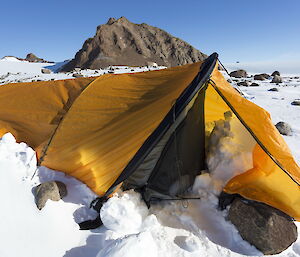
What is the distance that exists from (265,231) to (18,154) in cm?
369

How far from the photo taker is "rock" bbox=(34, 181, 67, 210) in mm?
2955

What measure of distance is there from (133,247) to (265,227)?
5.04 ft

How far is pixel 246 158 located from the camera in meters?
3.30

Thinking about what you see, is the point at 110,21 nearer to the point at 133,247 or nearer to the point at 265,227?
the point at 265,227

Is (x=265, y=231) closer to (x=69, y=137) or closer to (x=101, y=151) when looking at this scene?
(x=101, y=151)

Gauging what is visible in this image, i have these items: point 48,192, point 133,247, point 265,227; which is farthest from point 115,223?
point 265,227

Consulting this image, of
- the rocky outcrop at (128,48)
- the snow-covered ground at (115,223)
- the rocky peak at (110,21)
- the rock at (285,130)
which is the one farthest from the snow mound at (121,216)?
the rocky peak at (110,21)

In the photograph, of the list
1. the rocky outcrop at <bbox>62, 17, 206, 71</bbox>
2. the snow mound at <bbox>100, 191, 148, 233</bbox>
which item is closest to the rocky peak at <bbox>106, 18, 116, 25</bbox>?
the rocky outcrop at <bbox>62, 17, 206, 71</bbox>

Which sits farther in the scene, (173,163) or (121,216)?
(173,163)

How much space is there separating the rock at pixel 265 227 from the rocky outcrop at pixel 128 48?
27.9 m

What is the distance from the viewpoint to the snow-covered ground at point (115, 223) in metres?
2.43

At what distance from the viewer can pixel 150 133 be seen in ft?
9.91

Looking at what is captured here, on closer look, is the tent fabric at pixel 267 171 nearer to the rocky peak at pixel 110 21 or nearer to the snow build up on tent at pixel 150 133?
the snow build up on tent at pixel 150 133

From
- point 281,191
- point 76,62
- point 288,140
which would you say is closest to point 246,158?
point 281,191
